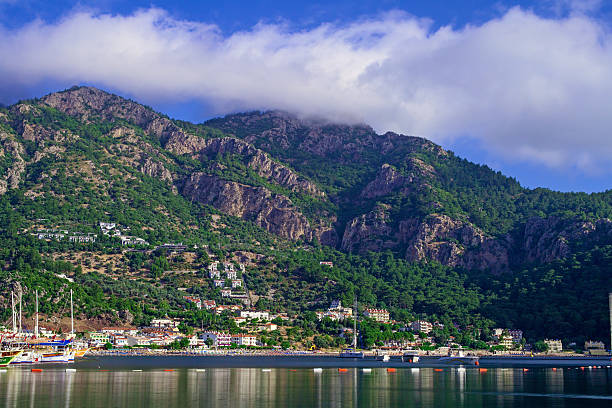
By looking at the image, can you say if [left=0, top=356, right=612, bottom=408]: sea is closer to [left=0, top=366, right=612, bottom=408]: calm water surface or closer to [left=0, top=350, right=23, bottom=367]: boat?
[left=0, top=366, right=612, bottom=408]: calm water surface

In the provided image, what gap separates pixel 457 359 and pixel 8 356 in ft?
301

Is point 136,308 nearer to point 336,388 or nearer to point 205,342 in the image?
point 205,342

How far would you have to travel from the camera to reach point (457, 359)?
553 feet

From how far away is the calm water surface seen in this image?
66.9 meters

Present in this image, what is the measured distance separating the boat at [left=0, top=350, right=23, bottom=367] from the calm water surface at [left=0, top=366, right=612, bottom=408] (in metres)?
18.7

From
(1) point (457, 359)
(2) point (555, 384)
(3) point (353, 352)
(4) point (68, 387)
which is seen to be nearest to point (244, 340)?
(3) point (353, 352)

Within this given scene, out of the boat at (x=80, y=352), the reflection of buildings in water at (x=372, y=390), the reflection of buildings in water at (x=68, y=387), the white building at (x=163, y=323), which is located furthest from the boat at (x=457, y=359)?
the reflection of buildings in water at (x=68, y=387)

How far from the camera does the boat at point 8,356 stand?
401 ft

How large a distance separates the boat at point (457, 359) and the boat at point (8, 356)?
83267 mm

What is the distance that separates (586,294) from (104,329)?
388 feet

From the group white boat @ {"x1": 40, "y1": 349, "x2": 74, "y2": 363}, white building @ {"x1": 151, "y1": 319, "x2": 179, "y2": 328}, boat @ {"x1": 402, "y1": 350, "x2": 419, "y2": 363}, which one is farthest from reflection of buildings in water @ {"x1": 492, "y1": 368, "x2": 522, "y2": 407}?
white building @ {"x1": 151, "y1": 319, "x2": 179, "y2": 328}

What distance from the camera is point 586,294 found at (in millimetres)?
196375

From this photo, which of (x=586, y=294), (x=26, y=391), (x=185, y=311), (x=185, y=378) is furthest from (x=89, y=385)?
(x=586, y=294)

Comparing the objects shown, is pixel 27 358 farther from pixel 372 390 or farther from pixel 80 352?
pixel 372 390
